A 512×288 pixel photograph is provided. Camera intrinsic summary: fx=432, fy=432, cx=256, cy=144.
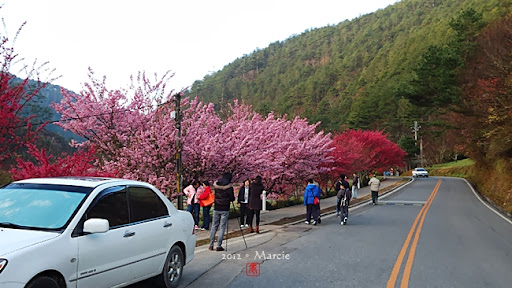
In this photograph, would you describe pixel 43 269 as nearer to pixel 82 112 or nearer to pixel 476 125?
pixel 82 112

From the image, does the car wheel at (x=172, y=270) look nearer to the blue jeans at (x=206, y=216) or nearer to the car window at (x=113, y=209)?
the car window at (x=113, y=209)

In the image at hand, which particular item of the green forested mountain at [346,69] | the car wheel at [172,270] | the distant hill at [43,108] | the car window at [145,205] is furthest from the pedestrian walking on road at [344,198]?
the green forested mountain at [346,69]

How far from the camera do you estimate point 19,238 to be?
411 cm

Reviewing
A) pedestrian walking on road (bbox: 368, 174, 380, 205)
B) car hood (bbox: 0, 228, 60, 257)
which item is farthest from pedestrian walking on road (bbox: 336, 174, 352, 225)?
car hood (bbox: 0, 228, 60, 257)

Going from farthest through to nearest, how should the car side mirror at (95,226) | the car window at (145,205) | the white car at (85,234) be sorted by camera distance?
1. the car window at (145,205)
2. the car side mirror at (95,226)
3. the white car at (85,234)

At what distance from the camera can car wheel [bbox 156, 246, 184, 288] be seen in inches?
244

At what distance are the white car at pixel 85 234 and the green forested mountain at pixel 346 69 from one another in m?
77.3

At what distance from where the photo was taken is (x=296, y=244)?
36.5 feet

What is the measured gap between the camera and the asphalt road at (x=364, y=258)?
7.11 m

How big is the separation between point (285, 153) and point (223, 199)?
569 inches

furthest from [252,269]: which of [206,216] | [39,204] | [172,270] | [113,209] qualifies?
[206,216]

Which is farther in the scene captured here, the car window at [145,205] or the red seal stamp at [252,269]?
the red seal stamp at [252,269]

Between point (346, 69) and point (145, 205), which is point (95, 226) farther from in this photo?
point (346, 69)

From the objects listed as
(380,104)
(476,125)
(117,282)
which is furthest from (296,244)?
(380,104)
